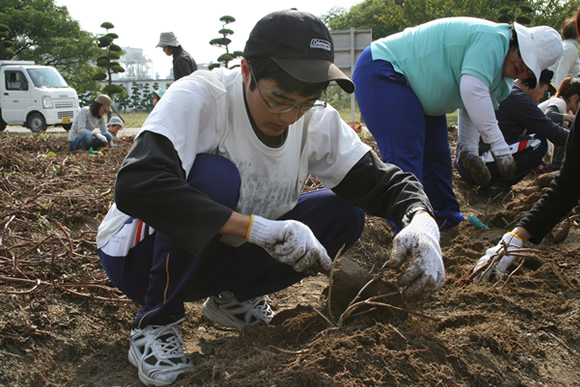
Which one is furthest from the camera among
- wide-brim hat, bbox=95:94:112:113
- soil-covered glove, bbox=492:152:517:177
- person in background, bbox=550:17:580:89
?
wide-brim hat, bbox=95:94:112:113

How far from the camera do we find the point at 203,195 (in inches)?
56.9

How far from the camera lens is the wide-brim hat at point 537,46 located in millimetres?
2521

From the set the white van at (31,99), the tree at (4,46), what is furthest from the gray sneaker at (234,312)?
the tree at (4,46)

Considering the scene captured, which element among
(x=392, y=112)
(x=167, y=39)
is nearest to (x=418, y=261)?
(x=392, y=112)

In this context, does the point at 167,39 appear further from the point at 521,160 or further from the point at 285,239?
the point at 285,239

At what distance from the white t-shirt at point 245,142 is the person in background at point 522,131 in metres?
2.41

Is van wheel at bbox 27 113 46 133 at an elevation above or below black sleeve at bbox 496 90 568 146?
below

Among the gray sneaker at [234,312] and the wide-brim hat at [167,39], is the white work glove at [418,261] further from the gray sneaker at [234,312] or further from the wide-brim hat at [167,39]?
the wide-brim hat at [167,39]

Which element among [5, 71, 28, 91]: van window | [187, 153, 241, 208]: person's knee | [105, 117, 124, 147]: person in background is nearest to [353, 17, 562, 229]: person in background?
[187, 153, 241, 208]: person's knee

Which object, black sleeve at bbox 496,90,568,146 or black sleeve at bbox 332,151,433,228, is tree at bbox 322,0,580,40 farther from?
black sleeve at bbox 332,151,433,228

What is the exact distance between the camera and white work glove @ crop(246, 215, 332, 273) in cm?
145

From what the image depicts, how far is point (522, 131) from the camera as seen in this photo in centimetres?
402

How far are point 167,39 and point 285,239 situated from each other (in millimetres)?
4334

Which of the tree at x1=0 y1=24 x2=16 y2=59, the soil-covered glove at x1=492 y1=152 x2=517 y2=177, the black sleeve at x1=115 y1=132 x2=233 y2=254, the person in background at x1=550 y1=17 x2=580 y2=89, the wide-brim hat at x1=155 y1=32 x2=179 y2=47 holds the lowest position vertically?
the soil-covered glove at x1=492 y1=152 x2=517 y2=177
